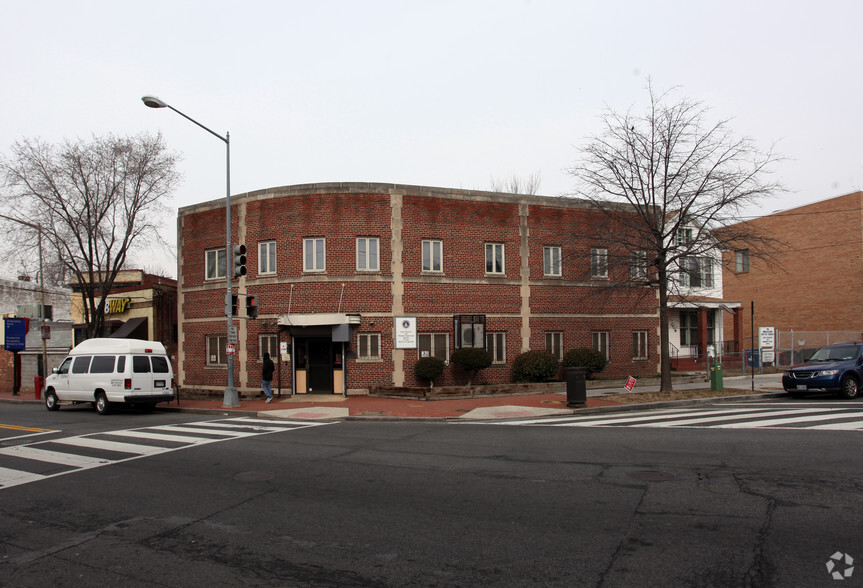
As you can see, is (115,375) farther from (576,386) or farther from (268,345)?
(576,386)

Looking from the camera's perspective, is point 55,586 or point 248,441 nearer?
point 55,586

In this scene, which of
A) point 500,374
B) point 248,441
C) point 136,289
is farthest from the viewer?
point 136,289

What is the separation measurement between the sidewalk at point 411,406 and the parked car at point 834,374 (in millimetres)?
1268

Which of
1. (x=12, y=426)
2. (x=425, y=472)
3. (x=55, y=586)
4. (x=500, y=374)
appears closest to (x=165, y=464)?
(x=425, y=472)

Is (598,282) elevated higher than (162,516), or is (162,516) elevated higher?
(598,282)

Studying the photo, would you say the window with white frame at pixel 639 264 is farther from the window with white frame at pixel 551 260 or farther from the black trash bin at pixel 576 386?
the window with white frame at pixel 551 260

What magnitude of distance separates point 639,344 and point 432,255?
32.1 feet

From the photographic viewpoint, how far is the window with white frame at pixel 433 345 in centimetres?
2255

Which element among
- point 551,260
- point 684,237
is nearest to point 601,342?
point 551,260

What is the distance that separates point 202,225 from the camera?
24.9 metres

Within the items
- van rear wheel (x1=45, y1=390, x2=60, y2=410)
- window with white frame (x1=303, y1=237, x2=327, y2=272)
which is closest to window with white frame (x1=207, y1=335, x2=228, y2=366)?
window with white frame (x1=303, y1=237, x2=327, y2=272)

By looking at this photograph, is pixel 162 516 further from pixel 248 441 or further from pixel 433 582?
pixel 248 441

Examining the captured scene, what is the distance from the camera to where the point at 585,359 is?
23094 mm

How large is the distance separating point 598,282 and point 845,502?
18.3 m
